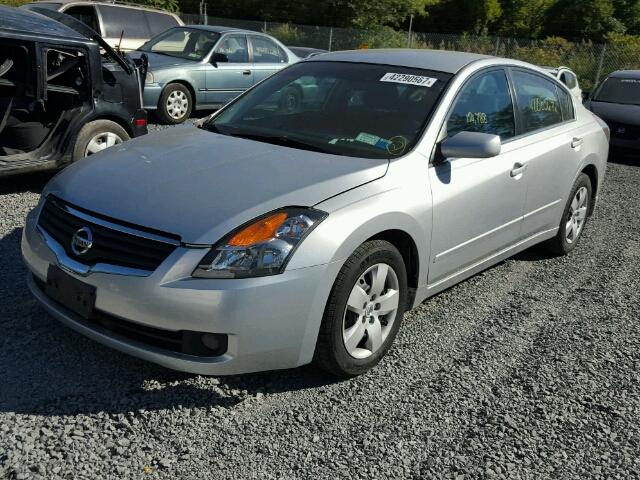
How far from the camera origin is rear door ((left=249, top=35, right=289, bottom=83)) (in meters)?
11.6

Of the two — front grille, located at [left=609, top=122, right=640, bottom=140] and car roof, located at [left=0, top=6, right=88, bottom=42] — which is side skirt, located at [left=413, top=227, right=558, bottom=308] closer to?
car roof, located at [left=0, top=6, right=88, bottom=42]

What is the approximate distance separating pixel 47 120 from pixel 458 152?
4303 millimetres

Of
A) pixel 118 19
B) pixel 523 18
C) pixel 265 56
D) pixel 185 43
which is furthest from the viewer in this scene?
pixel 523 18

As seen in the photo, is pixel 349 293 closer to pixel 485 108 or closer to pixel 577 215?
pixel 485 108

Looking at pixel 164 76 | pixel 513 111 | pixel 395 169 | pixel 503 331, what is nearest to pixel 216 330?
pixel 395 169

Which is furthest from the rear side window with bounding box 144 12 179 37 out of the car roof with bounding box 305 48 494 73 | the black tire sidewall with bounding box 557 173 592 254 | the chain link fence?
the chain link fence

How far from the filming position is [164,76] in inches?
401

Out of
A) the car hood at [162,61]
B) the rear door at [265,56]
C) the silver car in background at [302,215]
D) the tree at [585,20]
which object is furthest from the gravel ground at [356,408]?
the tree at [585,20]

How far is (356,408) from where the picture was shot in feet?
10.7

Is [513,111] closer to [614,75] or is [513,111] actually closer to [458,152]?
[458,152]

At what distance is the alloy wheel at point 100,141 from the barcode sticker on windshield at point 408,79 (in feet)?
10.4

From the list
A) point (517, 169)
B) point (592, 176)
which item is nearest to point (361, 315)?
point (517, 169)

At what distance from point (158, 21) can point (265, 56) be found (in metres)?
3.17

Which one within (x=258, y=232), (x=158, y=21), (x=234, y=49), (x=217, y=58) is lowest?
(x=217, y=58)
